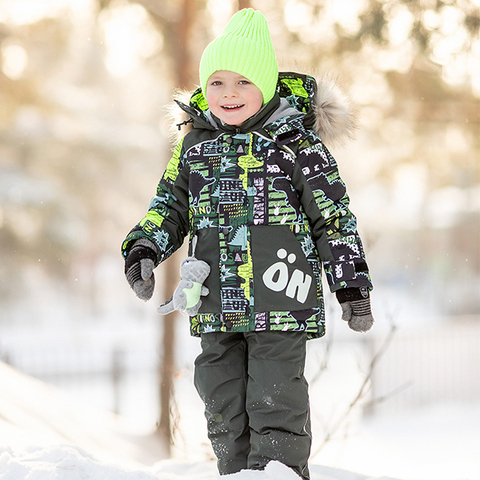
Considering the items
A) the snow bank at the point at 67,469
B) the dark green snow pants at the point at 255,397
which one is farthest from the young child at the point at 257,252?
the snow bank at the point at 67,469

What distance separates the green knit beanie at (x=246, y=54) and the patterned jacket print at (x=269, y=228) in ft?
0.31

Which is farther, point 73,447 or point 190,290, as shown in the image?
point 73,447

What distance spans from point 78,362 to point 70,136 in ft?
9.04

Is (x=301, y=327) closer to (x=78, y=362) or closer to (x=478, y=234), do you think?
(x=78, y=362)

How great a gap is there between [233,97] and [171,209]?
417 millimetres

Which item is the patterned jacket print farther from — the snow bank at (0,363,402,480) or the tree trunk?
the tree trunk

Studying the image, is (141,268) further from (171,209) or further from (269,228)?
(269,228)

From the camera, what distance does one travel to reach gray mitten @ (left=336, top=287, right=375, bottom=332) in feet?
5.46

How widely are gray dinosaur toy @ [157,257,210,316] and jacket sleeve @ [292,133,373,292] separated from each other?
0.36 metres

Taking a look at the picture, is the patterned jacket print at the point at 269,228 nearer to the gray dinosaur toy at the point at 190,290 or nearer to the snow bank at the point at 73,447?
the gray dinosaur toy at the point at 190,290

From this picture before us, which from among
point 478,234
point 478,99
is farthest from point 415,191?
point 478,234

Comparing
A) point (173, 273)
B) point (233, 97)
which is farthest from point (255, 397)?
point (173, 273)

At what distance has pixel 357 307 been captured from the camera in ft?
5.47

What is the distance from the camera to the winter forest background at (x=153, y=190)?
4113mm
